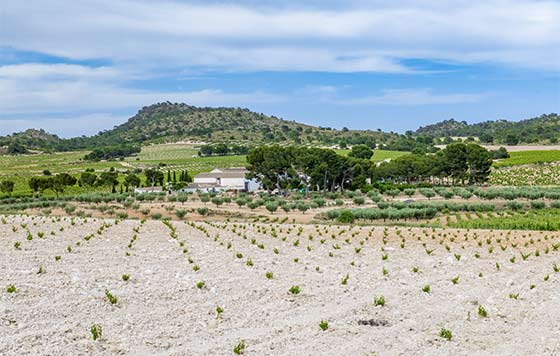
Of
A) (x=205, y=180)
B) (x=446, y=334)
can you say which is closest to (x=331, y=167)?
(x=205, y=180)

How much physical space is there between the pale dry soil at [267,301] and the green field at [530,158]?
11242cm

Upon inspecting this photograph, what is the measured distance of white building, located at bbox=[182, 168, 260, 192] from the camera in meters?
101

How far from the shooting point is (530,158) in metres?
132

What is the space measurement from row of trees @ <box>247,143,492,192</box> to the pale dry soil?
63.9 meters

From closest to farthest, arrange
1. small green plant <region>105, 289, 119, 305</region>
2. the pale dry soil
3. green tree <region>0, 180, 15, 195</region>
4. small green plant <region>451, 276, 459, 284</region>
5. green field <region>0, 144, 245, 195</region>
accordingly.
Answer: the pale dry soil < small green plant <region>105, 289, 119, 305</region> < small green plant <region>451, 276, 459, 284</region> < green tree <region>0, 180, 15, 195</region> < green field <region>0, 144, 245, 195</region>

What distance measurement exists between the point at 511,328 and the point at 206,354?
254 inches

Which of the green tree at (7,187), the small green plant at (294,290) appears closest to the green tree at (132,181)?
the green tree at (7,187)

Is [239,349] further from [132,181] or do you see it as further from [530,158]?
[530,158]

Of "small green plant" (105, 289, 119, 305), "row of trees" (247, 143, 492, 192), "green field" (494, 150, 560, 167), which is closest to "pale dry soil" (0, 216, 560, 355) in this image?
"small green plant" (105, 289, 119, 305)

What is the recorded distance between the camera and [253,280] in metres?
16.4

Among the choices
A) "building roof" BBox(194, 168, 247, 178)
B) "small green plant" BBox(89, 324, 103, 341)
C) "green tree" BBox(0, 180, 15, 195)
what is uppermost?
"small green plant" BBox(89, 324, 103, 341)

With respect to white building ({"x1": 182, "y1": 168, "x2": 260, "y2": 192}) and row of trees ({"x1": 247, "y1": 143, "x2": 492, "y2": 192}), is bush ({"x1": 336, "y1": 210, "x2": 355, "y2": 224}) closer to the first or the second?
row of trees ({"x1": 247, "y1": 143, "x2": 492, "y2": 192})

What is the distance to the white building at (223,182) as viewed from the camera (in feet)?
332

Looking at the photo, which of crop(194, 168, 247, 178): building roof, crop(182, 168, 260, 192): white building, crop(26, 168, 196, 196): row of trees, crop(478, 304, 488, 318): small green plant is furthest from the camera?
crop(194, 168, 247, 178): building roof
